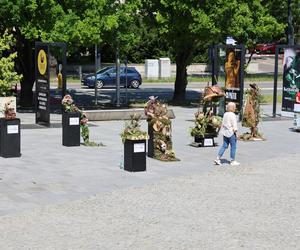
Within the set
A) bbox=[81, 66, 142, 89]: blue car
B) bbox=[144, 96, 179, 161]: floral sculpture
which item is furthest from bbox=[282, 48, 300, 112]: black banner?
bbox=[81, 66, 142, 89]: blue car

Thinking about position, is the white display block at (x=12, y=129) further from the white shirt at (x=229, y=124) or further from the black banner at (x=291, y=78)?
the black banner at (x=291, y=78)

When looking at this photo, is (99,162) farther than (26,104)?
No

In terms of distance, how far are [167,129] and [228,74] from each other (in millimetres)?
9129

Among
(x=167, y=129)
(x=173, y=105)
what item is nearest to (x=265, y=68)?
(x=173, y=105)

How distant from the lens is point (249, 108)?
805 inches

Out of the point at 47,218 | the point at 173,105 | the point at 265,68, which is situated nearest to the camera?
the point at 47,218

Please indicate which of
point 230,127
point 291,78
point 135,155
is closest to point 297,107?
point 291,78

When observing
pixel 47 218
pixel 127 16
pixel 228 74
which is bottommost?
pixel 47 218

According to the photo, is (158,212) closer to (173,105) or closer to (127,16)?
(127,16)

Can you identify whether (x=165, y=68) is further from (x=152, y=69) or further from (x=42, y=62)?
(x=42, y=62)

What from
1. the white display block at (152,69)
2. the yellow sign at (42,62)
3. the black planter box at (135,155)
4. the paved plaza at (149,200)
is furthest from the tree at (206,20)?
the white display block at (152,69)

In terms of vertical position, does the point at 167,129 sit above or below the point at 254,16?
below

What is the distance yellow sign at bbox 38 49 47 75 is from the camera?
22.8 metres

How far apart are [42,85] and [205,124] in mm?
6830
